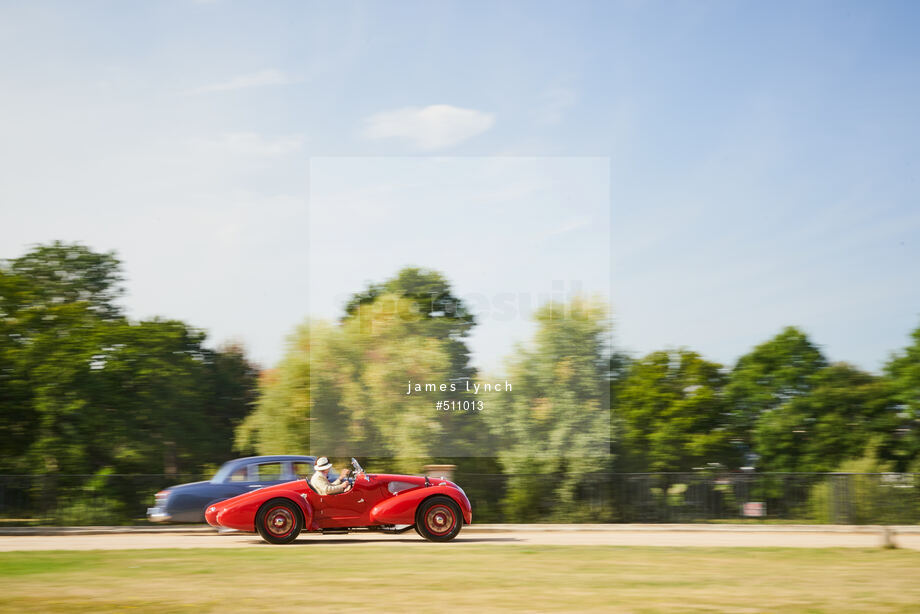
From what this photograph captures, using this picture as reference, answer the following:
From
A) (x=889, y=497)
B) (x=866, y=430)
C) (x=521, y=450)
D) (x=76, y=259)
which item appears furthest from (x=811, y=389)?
(x=76, y=259)

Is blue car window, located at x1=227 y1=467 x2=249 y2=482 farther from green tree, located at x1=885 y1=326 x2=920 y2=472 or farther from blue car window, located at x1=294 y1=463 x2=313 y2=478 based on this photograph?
green tree, located at x1=885 y1=326 x2=920 y2=472

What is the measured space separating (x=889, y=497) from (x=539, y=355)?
32.0 ft

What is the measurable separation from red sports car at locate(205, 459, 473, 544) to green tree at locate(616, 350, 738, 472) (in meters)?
12.1

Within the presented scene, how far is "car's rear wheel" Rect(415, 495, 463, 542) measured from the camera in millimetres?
15938

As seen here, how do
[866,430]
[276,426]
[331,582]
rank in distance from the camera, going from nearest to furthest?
[331,582] < [276,426] < [866,430]

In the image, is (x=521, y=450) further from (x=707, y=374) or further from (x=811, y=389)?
(x=811, y=389)

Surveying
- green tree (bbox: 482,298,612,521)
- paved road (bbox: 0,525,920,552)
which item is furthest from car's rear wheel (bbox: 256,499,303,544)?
green tree (bbox: 482,298,612,521)

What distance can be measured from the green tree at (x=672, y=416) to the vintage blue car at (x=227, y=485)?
1184 cm

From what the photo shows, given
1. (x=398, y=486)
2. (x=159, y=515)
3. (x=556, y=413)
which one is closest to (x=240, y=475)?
(x=159, y=515)

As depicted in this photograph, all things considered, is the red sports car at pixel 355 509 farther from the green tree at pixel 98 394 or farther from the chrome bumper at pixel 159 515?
the green tree at pixel 98 394

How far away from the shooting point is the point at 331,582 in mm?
10195

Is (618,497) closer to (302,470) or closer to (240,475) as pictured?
(302,470)

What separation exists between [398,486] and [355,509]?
872mm

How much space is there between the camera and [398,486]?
16.2 meters
